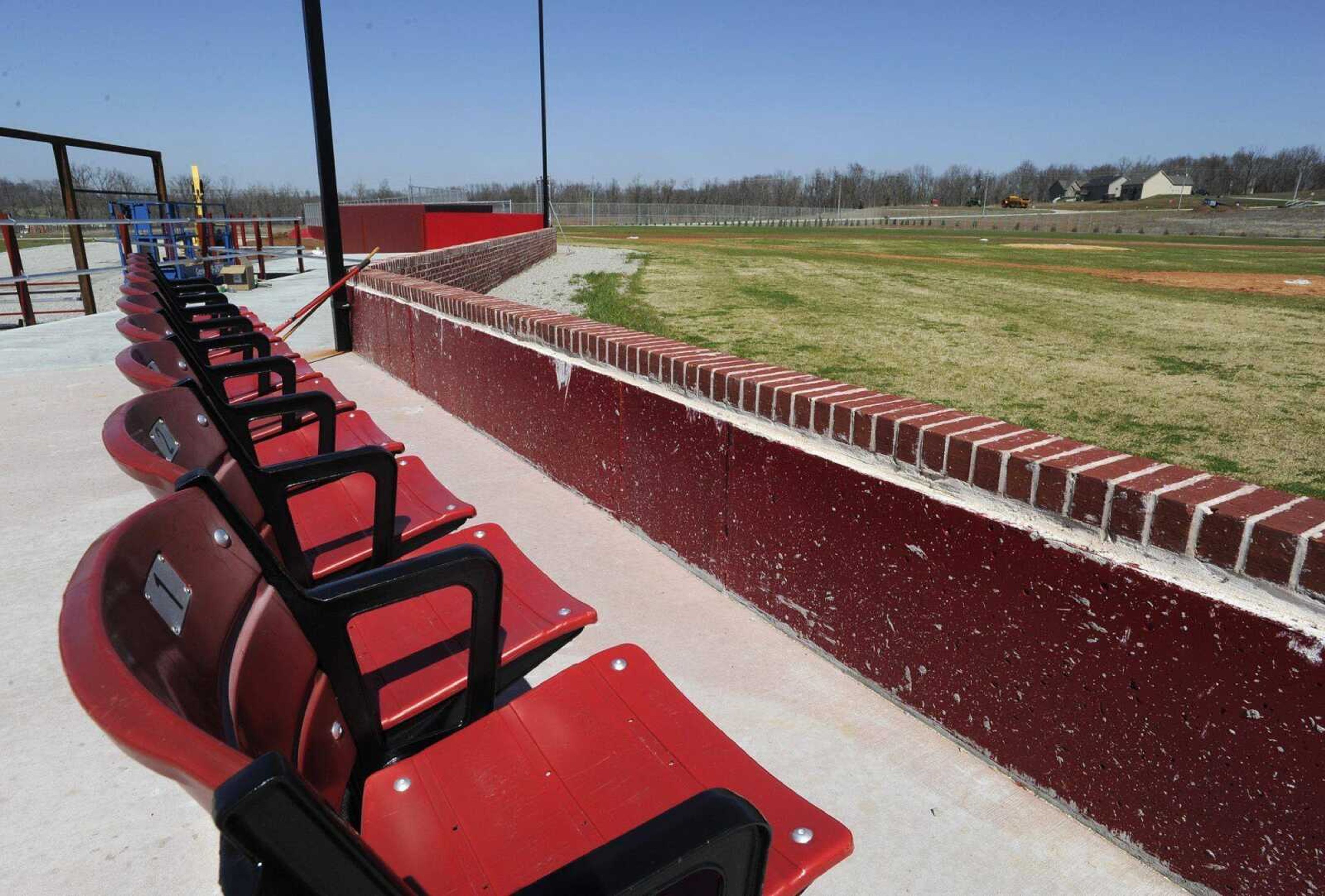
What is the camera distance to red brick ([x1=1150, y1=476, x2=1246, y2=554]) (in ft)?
5.24

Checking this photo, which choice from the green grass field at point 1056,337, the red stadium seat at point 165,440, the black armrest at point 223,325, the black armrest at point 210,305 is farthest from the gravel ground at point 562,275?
the red stadium seat at point 165,440

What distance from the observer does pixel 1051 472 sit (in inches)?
71.9

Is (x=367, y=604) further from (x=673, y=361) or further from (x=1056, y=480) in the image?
(x=673, y=361)

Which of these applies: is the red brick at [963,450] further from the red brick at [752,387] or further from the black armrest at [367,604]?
the black armrest at [367,604]

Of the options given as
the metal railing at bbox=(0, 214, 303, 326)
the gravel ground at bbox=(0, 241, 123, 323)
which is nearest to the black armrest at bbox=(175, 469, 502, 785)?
the metal railing at bbox=(0, 214, 303, 326)

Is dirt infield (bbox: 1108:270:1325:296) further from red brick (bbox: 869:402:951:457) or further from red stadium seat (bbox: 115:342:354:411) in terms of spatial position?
red stadium seat (bbox: 115:342:354:411)

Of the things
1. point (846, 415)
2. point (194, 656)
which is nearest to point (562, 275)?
point (846, 415)

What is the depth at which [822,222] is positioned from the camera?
77.4m

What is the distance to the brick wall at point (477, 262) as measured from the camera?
Result: 7773 mm

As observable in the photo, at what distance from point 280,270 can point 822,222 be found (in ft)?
225

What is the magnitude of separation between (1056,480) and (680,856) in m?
1.36

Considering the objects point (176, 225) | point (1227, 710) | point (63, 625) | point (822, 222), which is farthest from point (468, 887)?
point (822, 222)

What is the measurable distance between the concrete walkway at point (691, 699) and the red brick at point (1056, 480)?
0.77 meters

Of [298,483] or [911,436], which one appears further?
[911,436]
